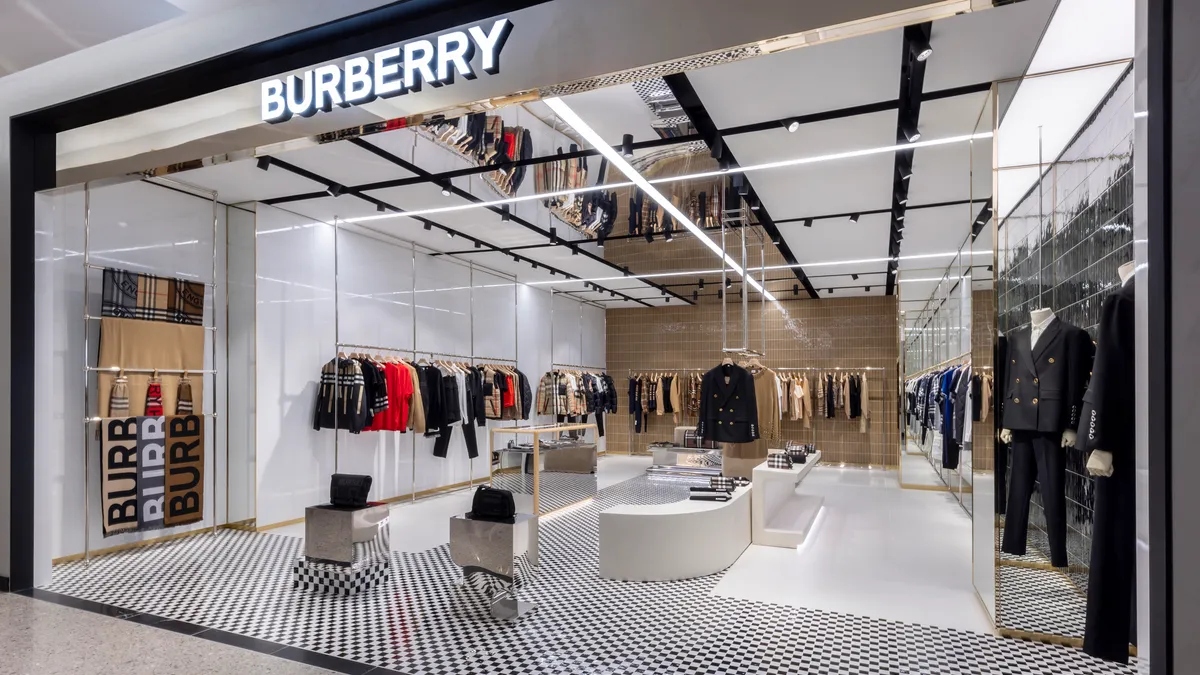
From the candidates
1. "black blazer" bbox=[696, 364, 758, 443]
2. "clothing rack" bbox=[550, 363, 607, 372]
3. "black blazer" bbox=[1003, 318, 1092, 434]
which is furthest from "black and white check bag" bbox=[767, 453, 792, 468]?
"clothing rack" bbox=[550, 363, 607, 372]

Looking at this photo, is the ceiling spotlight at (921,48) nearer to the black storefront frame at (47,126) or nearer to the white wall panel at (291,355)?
the black storefront frame at (47,126)

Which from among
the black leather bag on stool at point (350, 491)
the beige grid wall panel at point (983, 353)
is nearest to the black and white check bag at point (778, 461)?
the beige grid wall panel at point (983, 353)

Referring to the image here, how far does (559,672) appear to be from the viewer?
3115 mm

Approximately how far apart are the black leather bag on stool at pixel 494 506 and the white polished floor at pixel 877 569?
1.46 metres

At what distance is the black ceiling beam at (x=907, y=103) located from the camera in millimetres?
3215

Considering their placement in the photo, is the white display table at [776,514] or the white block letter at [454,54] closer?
the white block letter at [454,54]

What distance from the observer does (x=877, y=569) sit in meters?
4.98

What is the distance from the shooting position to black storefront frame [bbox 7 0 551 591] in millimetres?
3090

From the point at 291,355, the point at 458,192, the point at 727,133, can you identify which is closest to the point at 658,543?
the point at 727,133

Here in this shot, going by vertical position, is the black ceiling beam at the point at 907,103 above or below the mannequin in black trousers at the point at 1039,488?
above

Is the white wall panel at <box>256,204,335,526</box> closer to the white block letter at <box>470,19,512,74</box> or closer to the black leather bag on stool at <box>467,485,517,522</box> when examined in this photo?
the black leather bag on stool at <box>467,485,517,522</box>

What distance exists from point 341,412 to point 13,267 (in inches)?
135

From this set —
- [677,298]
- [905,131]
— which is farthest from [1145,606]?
[677,298]
